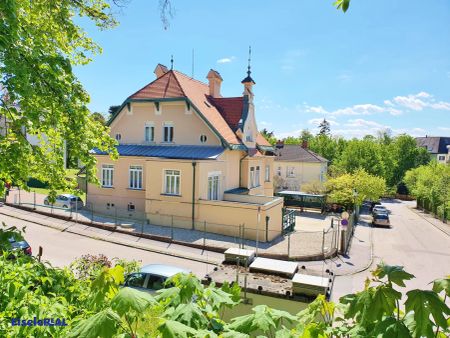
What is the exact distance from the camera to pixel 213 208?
872 inches

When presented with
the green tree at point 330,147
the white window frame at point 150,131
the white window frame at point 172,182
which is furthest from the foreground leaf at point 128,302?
the green tree at point 330,147

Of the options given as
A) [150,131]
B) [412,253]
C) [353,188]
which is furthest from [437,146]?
[150,131]

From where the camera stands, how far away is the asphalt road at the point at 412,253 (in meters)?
16.1

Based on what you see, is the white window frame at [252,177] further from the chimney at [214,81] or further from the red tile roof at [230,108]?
the chimney at [214,81]

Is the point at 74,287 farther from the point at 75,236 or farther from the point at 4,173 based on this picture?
the point at 75,236

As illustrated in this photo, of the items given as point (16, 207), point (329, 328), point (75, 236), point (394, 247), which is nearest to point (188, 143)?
point (75, 236)

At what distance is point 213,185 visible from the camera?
24.5m

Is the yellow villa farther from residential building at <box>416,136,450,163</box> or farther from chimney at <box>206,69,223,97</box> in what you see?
residential building at <box>416,136,450,163</box>

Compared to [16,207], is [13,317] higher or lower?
higher

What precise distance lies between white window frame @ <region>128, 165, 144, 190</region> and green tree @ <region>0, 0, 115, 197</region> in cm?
1678

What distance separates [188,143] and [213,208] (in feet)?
20.4

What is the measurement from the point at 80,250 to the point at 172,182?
7605 millimetres

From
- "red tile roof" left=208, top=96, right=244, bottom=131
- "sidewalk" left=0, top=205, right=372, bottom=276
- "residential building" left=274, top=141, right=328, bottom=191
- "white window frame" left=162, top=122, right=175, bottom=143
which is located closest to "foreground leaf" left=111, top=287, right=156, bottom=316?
"sidewalk" left=0, top=205, right=372, bottom=276

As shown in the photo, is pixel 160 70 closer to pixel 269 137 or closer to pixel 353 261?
pixel 353 261
